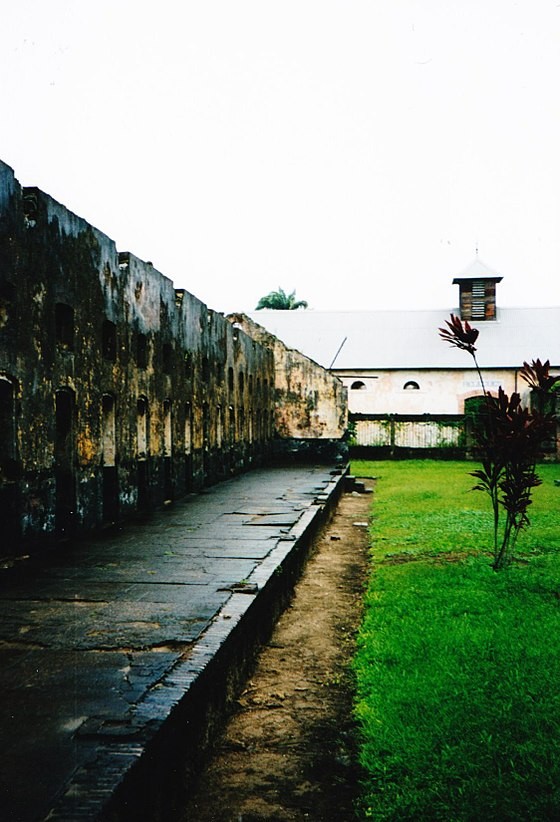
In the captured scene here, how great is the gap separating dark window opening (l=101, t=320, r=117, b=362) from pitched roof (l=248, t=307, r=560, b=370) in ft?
78.3

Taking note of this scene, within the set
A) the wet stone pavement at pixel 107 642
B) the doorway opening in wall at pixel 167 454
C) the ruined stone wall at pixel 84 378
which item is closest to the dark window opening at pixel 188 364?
the ruined stone wall at pixel 84 378

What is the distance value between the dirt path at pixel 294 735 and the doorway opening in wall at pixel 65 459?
2.55m

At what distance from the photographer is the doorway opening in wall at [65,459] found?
24.1 feet

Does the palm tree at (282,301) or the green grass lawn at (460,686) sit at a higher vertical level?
the palm tree at (282,301)

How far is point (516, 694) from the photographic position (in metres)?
3.98

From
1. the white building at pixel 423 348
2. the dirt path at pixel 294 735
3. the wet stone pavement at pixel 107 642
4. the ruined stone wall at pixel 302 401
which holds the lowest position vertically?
the dirt path at pixel 294 735

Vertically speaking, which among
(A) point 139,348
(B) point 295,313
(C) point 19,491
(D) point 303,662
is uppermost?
(B) point 295,313

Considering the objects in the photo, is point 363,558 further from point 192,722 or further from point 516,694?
point 192,722

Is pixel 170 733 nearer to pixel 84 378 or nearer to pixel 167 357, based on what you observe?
pixel 84 378

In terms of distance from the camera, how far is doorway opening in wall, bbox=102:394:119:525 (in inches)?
335

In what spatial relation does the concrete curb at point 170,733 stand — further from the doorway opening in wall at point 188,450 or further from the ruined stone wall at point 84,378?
the doorway opening in wall at point 188,450

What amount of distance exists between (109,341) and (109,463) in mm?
1482

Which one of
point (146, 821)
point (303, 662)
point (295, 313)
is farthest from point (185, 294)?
point (295, 313)

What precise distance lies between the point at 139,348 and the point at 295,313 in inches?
1052
